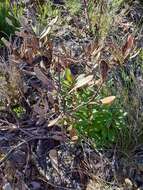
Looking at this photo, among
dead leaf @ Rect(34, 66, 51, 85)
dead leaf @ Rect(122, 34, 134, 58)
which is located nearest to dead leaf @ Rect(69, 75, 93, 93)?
dead leaf @ Rect(34, 66, 51, 85)

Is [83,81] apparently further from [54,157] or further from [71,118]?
[54,157]

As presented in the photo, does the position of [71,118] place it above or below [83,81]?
below

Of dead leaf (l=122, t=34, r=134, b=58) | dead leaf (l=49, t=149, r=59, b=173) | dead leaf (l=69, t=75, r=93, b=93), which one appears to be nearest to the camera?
dead leaf (l=69, t=75, r=93, b=93)

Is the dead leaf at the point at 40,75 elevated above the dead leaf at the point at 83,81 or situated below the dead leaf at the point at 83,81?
above

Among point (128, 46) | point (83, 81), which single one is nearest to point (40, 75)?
point (83, 81)

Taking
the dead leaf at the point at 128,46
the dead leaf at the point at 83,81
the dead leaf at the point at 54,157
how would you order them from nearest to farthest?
1. the dead leaf at the point at 83,81
2. the dead leaf at the point at 54,157
3. the dead leaf at the point at 128,46

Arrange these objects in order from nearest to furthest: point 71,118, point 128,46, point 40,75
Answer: point 40,75 → point 71,118 → point 128,46

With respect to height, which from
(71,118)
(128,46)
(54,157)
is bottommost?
(54,157)

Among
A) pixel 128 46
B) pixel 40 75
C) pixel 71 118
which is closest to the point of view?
pixel 40 75

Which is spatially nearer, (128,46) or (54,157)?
(54,157)

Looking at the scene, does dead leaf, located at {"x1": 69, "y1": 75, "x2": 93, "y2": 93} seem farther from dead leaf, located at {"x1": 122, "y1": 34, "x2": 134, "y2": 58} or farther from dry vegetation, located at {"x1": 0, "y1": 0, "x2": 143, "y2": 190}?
dead leaf, located at {"x1": 122, "y1": 34, "x2": 134, "y2": 58}

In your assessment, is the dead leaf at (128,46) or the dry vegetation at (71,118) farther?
the dead leaf at (128,46)

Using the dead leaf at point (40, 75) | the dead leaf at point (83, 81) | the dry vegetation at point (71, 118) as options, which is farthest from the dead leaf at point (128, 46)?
the dead leaf at point (40, 75)

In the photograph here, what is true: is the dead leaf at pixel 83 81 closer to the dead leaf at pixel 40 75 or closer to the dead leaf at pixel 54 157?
the dead leaf at pixel 40 75
